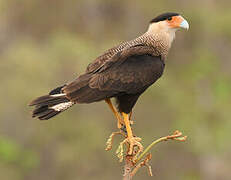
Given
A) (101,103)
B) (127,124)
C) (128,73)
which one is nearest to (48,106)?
(127,124)

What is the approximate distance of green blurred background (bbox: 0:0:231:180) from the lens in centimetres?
1427

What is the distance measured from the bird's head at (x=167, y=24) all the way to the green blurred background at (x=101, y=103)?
344 inches

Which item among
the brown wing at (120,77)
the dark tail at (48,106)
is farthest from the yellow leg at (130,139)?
the dark tail at (48,106)

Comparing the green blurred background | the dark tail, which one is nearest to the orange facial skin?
the dark tail

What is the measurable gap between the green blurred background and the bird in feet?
29.2

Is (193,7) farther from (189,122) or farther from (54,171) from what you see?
(54,171)

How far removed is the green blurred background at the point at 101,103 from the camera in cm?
1427

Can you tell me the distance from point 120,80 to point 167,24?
27.8 inches

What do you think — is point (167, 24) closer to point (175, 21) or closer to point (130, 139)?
point (175, 21)

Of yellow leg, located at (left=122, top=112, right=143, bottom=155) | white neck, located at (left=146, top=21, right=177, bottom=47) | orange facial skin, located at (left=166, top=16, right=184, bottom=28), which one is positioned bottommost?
yellow leg, located at (left=122, top=112, right=143, bottom=155)

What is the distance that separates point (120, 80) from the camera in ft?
13.2

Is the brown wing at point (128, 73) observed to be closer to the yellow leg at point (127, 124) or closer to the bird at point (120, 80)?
the bird at point (120, 80)

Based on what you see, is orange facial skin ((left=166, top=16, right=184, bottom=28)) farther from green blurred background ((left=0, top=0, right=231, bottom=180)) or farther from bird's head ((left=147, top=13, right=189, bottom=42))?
green blurred background ((left=0, top=0, right=231, bottom=180))

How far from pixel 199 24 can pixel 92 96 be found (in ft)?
53.5
